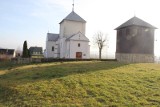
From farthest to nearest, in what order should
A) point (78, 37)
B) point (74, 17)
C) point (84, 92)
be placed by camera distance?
point (74, 17)
point (78, 37)
point (84, 92)

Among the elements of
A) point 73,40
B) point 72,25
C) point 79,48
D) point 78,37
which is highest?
point 72,25

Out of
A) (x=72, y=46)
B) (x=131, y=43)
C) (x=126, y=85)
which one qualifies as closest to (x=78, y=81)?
(x=126, y=85)

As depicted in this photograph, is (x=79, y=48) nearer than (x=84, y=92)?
No

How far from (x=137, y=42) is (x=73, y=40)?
44.1ft

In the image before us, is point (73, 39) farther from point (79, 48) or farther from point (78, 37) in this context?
point (79, 48)

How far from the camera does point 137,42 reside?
40969 mm

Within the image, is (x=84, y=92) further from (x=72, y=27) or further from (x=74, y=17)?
(x=74, y=17)

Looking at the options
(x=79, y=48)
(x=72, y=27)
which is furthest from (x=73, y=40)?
(x=72, y=27)

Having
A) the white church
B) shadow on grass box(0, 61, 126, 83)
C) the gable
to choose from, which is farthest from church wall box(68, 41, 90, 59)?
shadow on grass box(0, 61, 126, 83)

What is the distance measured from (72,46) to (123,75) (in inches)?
1128

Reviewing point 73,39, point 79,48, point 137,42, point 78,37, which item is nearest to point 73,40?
point 73,39

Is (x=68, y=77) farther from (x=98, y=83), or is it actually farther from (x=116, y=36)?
(x=116, y=36)

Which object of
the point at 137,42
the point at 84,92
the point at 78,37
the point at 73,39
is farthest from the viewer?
the point at 78,37

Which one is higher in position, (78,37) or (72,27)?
(72,27)
